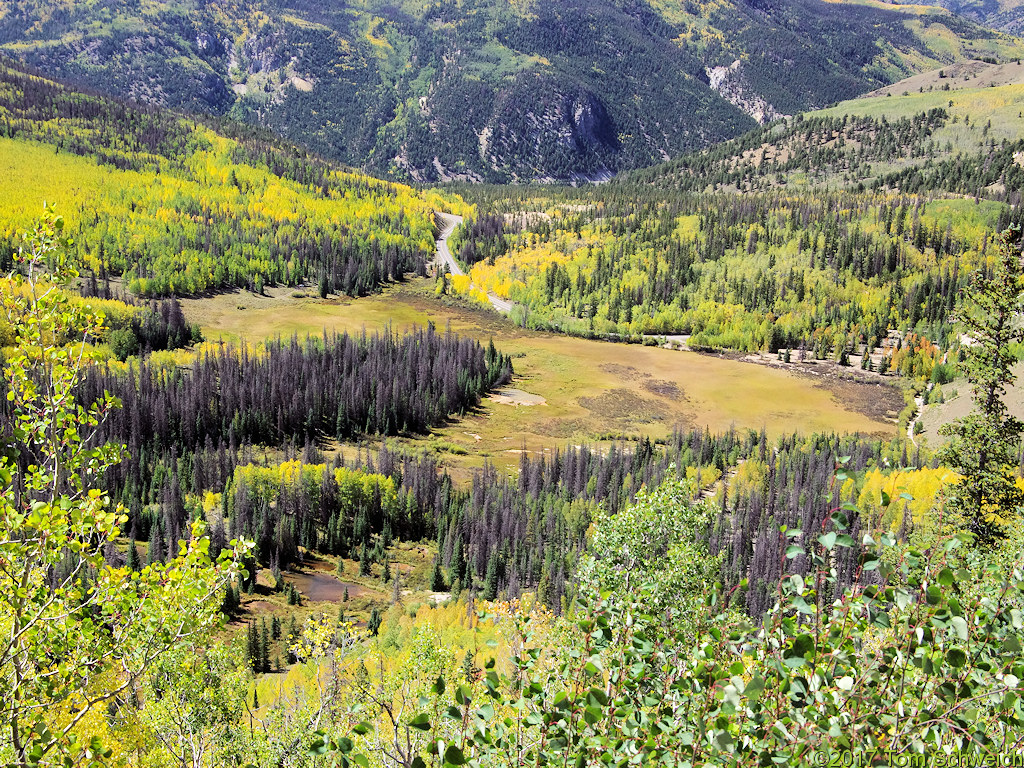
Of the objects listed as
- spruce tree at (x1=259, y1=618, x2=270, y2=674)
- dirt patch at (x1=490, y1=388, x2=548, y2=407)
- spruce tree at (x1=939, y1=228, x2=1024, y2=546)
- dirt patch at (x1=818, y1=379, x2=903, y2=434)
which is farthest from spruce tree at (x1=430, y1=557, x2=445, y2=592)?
dirt patch at (x1=818, y1=379, x2=903, y2=434)

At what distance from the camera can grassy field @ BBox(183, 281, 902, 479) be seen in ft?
370

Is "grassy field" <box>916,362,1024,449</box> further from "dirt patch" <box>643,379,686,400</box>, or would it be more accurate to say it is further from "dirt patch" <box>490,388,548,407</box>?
"dirt patch" <box>490,388,548,407</box>

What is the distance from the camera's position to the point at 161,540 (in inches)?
2746

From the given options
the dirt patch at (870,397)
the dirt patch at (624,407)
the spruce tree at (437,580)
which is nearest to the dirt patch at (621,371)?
the dirt patch at (624,407)

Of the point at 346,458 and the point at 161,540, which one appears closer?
the point at 161,540

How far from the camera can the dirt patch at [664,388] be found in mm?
129500

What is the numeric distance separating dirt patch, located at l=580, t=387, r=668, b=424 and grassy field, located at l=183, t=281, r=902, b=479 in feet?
0.52

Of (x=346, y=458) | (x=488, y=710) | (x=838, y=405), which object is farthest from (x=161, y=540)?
(x=838, y=405)

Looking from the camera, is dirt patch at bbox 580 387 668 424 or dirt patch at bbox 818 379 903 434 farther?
dirt patch at bbox 818 379 903 434

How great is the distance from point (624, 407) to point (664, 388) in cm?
1312

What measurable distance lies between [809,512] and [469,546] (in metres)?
30.9

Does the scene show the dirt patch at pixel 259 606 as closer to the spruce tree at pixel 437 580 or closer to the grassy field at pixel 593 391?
the spruce tree at pixel 437 580

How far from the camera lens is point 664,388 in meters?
133

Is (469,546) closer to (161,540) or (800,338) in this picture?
(161,540)
